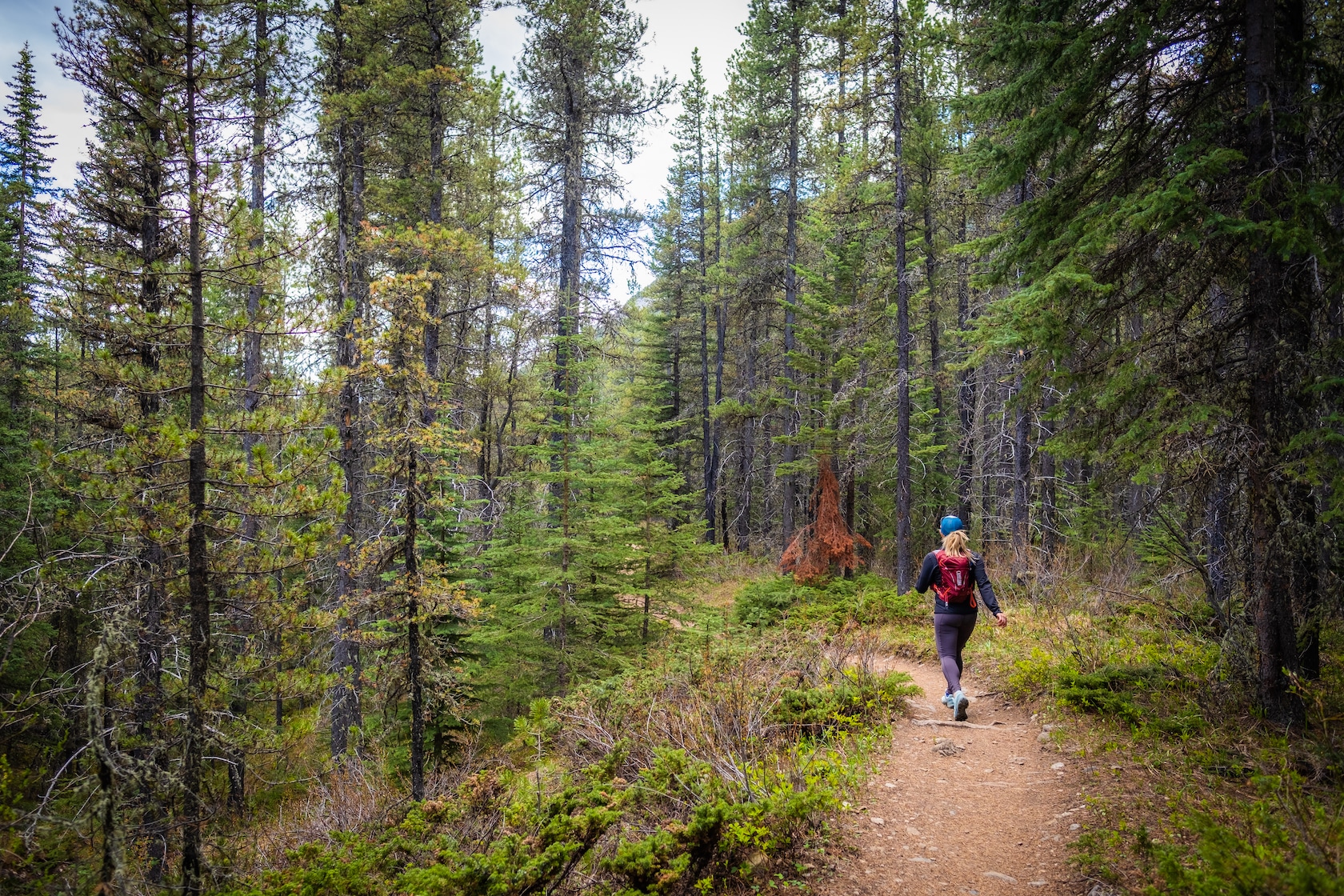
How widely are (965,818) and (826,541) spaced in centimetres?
1037

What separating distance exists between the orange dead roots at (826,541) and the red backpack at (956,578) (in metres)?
8.45

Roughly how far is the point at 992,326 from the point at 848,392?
8.32 metres

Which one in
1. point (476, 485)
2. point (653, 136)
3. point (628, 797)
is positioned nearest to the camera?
point (628, 797)

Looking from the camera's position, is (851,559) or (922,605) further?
(851,559)

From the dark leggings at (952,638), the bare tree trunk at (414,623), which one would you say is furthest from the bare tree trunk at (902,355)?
the bare tree trunk at (414,623)

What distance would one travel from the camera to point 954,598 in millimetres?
6227

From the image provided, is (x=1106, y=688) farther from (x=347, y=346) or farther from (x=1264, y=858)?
(x=347, y=346)

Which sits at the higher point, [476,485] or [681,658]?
[476,485]

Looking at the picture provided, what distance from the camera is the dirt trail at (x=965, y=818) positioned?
11.9 ft

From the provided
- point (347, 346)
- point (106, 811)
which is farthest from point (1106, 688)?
point (347, 346)

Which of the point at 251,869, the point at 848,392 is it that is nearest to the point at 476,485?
the point at 251,869

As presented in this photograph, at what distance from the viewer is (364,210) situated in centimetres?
1323

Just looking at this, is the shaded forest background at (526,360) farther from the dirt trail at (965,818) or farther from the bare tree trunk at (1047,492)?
the dirt trail at (965,818)

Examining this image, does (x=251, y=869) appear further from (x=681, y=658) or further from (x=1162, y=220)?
(x=1162, y=220)
